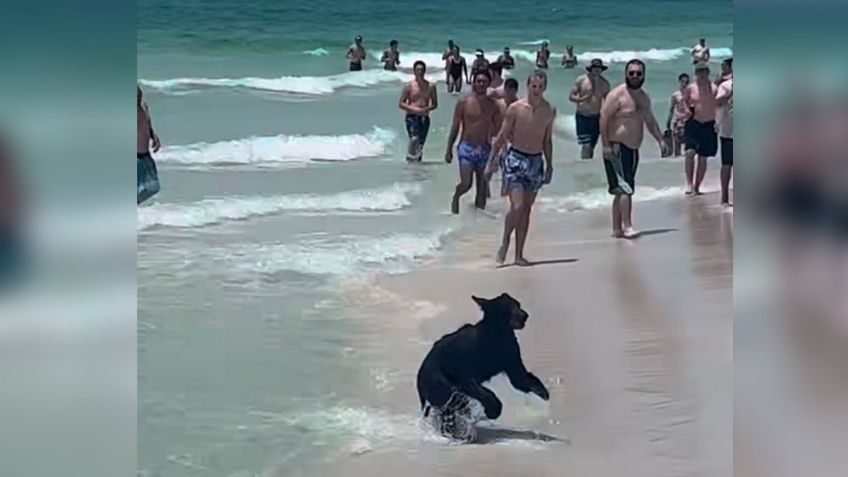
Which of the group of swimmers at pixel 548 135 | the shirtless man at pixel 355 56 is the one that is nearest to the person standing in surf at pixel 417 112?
the group of swimmers at pixel 548 135

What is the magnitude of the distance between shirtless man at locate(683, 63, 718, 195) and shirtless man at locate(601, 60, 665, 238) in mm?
221

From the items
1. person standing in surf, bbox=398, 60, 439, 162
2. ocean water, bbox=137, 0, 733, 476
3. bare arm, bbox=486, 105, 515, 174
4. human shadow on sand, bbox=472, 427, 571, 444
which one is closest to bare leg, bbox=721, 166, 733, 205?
ocean water, bbox=137, 0, 733, 476

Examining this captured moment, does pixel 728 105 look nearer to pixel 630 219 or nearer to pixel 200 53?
pixel 630 219

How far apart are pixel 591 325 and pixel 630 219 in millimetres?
1089

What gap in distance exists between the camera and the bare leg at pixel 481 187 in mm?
4645

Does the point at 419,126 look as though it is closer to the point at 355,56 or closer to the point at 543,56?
the point at 543,56

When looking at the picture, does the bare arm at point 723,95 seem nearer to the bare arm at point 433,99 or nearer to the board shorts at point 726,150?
the board shorts at point 726,150

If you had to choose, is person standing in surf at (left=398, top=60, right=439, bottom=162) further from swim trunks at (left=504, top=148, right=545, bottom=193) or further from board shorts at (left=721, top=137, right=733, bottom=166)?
swim trunks at (left=504, top=148, right=545, bottom=193)

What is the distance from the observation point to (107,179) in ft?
8.84

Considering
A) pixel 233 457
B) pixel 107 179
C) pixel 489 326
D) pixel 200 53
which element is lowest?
pixel 233 457

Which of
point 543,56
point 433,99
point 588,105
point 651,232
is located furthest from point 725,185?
point 543,56

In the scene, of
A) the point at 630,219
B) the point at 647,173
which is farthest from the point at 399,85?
the point at 630,219

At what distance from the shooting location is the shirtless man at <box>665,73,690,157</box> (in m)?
5.24

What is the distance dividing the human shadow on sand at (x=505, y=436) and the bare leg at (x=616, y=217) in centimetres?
176
